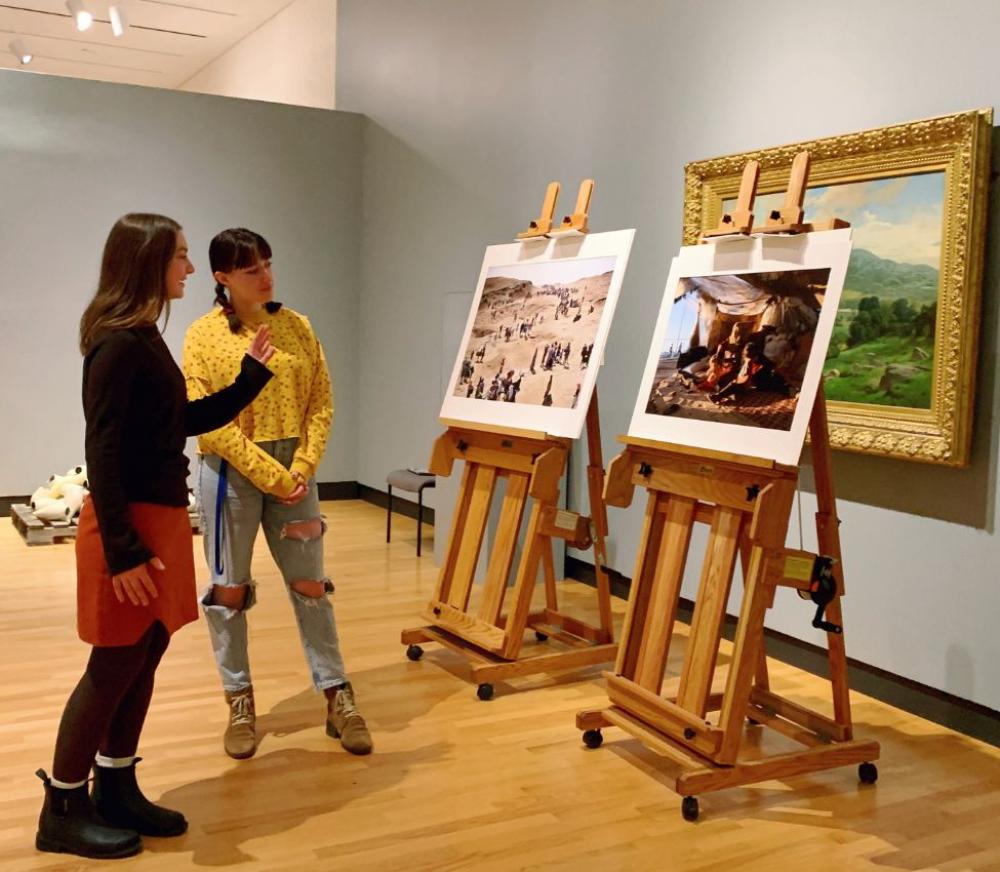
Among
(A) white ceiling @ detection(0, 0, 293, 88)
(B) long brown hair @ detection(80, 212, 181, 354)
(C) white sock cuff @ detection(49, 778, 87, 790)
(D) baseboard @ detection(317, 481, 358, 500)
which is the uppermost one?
(A) white ceiling @ detection(0, 0, 293, 88)

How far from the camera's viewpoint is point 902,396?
12.1 feet

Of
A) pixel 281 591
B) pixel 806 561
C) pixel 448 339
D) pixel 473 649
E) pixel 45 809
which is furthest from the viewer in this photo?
pixel 448 339

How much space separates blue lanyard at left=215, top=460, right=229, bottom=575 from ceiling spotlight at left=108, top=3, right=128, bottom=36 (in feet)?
22.1

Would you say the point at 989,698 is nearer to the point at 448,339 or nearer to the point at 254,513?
the point at 254,513

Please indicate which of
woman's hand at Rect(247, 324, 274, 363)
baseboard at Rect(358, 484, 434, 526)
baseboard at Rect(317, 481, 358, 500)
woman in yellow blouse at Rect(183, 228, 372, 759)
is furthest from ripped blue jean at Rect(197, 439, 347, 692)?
baseboard at Rect(317, 481, 358, 500)

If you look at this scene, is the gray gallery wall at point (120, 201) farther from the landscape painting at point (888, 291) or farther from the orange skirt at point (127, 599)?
the orange skirt at point (127, 599)

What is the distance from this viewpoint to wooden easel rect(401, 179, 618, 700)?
384 cm

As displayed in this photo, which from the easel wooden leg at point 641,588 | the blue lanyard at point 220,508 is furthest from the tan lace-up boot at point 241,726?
the easel wooden leg at point 641,588

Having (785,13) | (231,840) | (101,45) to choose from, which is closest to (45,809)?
(231,840)

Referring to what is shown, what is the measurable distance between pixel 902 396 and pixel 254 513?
2.11m

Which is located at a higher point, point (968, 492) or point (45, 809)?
point (968, 492)

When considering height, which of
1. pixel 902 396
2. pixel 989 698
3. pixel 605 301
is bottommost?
pixel 989 698

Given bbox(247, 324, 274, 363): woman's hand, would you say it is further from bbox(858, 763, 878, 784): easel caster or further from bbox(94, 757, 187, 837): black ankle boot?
bbox(858, 763, 878, 784): easel caster

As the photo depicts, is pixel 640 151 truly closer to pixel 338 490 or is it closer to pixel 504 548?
pixel 504 548
